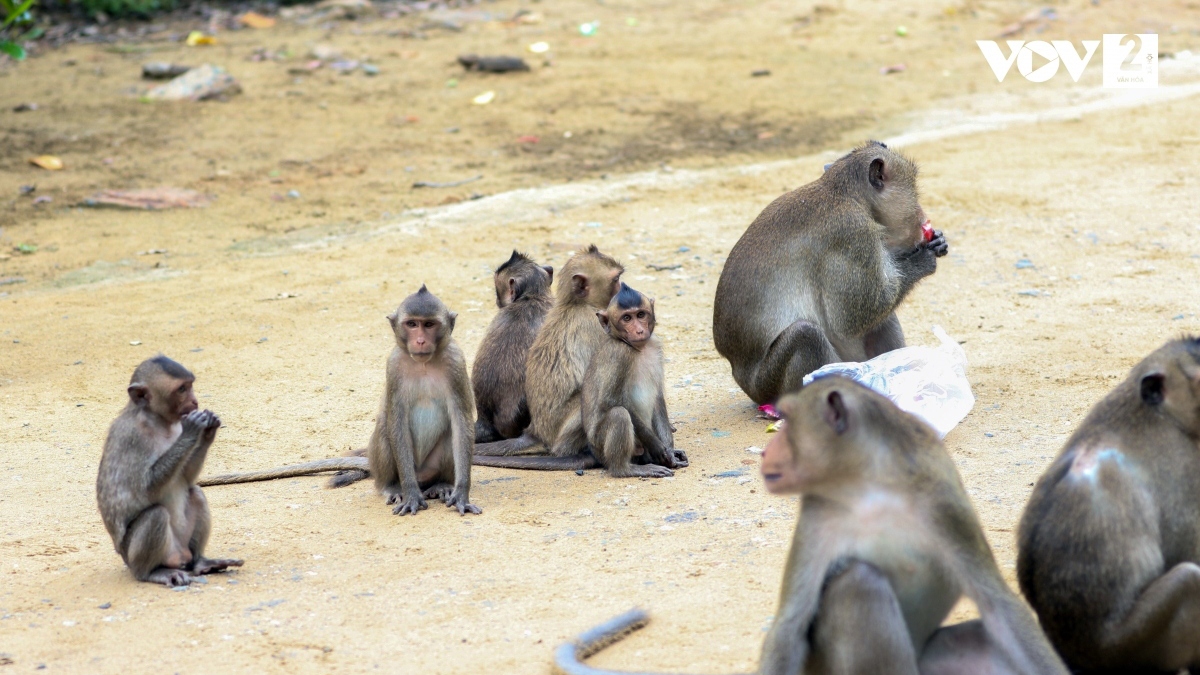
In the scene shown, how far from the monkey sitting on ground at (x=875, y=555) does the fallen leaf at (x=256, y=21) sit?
1487 cm

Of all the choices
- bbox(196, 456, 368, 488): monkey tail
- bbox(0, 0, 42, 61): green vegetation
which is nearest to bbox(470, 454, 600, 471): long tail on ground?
bbox(196, 456, 368, 488): monkey tail

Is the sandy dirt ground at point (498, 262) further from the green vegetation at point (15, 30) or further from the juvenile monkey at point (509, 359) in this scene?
the juvenile monkey at point (509, 359)

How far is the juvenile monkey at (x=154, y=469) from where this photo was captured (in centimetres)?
527

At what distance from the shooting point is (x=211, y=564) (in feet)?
17.9

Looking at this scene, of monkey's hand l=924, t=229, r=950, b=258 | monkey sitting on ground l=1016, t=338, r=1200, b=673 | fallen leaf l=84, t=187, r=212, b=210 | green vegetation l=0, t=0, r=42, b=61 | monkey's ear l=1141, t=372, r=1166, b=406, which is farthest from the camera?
fallen leaf l=84, t=187, r=212, b=210

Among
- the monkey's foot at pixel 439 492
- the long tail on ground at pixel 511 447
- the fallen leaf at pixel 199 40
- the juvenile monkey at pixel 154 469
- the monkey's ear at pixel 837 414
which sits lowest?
the long tail on ground at pixel 511 447

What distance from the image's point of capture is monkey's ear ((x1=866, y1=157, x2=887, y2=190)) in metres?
7.15

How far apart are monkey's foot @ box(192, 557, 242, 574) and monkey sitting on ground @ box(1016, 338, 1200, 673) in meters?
3.15

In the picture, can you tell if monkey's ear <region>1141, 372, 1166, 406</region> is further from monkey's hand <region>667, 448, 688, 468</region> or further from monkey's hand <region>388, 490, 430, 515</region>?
monkey's hand <region>388, 490, 430, 515</region>

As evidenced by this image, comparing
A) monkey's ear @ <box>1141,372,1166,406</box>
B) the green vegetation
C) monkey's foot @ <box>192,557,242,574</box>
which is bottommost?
monkey's foot @ <box>192,557,242,574</box>

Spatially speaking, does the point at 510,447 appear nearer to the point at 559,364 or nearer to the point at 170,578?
the point at 559,364

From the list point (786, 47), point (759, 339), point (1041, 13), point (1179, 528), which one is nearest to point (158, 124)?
point (786, 47)

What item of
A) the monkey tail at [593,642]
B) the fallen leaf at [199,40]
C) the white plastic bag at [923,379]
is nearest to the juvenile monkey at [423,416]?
the monkey tail at [593,642]

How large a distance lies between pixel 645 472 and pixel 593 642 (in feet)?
6.69
